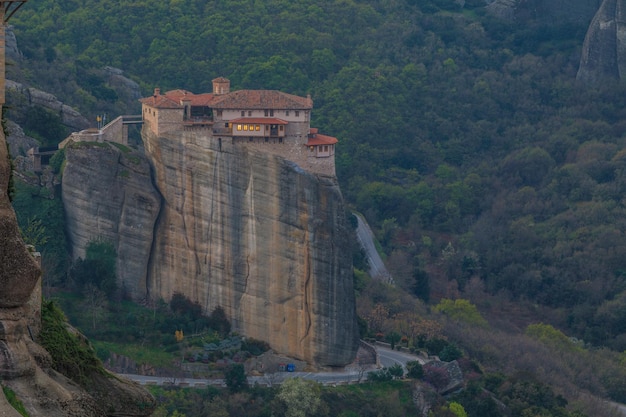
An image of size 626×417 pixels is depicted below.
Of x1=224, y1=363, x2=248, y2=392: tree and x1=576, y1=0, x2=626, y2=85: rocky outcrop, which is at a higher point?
x1=576, y1=0, x2=626, y2=85: rocky outcrop

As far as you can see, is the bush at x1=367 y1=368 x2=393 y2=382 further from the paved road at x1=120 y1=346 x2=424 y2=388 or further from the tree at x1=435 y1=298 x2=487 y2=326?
the tree at x1=435 y1=298 x2=487 y2=326

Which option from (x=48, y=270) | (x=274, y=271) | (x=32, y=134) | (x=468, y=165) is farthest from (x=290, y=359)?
(x=468, y=165)

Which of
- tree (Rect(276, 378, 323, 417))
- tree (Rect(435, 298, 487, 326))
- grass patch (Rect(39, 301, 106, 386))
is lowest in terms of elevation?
tree (Rect(435, 298, 487, 326))

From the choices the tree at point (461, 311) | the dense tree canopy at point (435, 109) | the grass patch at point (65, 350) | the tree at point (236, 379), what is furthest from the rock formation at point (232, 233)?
the grass patch at point (65, 350)

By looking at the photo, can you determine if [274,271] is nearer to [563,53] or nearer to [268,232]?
[268,232]

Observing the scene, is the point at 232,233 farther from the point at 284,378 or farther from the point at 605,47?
the point at 605,47

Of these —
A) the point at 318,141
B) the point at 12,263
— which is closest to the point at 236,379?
the point at 318,141

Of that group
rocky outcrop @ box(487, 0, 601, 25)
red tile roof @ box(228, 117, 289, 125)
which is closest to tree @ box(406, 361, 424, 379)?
red tile roof @ box(228, 117, 289, 125)
